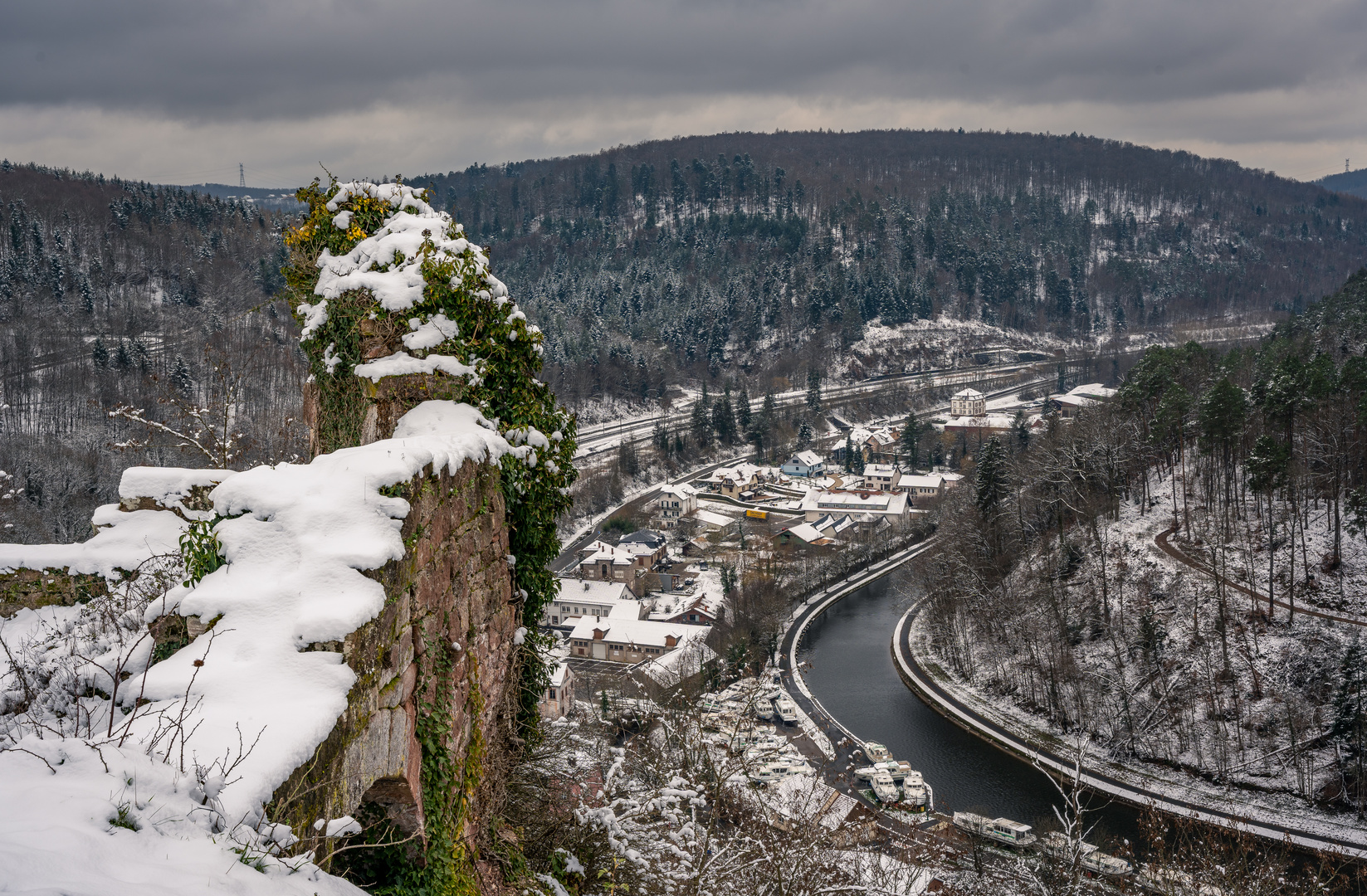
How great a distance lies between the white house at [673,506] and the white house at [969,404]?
3492cm

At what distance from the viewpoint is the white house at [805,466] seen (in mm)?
66812

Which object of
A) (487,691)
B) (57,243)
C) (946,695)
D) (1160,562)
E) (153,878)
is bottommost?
(946,695)

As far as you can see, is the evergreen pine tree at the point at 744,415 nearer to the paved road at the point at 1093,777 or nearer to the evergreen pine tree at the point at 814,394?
the evergreen pine tree at the point at 814,394

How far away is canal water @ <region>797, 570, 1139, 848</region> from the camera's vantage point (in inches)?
920

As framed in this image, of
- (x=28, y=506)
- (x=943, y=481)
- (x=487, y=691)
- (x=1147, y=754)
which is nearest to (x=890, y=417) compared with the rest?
(x=943, y=481)

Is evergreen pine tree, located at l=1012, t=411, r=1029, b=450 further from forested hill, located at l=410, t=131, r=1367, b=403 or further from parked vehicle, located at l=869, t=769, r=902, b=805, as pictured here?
forested hill, located at l=410, t=131, r=1367, b=403

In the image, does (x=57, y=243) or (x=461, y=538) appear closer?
(x=461, y=538)

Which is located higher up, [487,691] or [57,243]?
[57,243]

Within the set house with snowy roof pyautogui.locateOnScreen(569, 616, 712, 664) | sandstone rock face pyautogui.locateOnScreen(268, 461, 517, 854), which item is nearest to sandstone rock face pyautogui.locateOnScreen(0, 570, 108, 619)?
sandstone rock face pyautogui.locateOnScreen(268, 461, 517, 854)

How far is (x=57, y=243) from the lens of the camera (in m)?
81.9

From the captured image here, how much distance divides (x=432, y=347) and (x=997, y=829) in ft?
69.2

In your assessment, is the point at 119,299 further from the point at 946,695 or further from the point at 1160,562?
the point at 1160,562

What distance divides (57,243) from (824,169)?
13949 centimetres

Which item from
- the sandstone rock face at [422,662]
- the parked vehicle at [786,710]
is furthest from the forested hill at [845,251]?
the sandstone rock face at [422,662]
